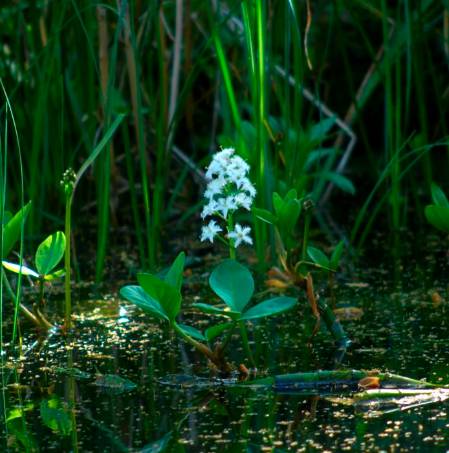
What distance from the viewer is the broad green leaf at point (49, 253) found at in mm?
Result: 1614

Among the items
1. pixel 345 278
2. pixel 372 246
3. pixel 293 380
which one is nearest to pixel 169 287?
pixel 293 380

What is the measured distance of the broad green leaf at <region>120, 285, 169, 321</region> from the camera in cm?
133

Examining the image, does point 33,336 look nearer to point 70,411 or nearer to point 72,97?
point 70,411

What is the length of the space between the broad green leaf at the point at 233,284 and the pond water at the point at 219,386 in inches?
4.1

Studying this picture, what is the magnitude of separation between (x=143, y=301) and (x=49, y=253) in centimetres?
32

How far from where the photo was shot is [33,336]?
5.40 feet

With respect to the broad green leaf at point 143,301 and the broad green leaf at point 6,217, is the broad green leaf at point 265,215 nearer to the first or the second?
the broad green leaf at point 143,301

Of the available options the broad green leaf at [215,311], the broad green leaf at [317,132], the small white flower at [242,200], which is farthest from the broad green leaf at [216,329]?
the broad green leaf at [317,132]

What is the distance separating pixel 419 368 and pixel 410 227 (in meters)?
1.07

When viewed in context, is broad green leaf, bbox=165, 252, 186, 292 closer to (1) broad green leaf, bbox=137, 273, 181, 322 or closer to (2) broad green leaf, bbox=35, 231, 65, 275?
(1) broad green leaf, bbox=137, 273, 181, 322

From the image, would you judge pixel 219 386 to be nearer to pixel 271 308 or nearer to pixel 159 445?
pixel 271 308

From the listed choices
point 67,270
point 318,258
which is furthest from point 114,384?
point 318,258

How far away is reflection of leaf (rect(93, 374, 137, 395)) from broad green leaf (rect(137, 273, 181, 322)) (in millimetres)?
94

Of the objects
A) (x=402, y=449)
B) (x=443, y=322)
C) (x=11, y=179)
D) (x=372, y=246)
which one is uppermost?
(x=11, y=179)
